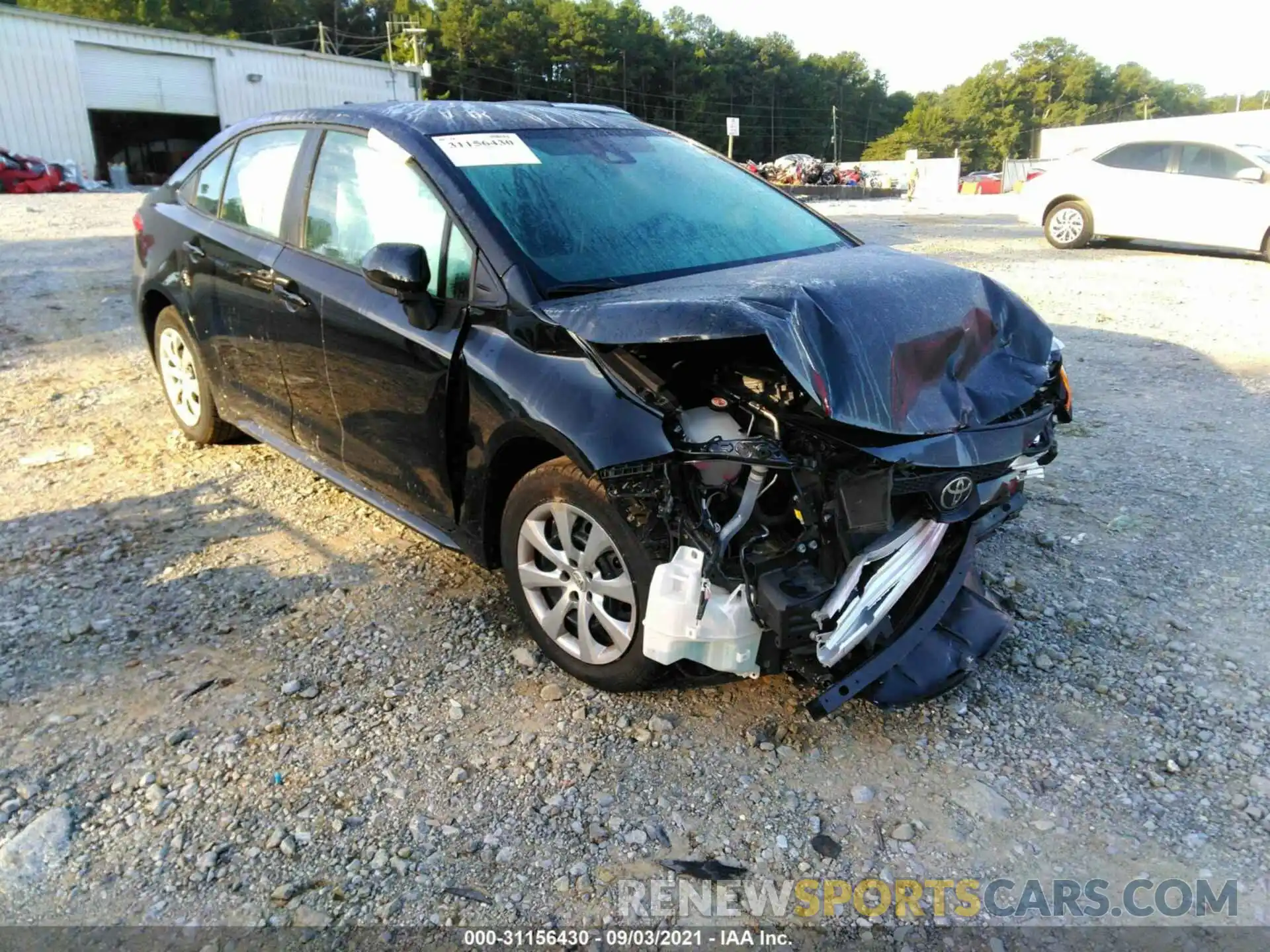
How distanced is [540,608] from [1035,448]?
175 centimetres

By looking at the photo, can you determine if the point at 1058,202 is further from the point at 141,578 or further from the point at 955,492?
the point at 141,578

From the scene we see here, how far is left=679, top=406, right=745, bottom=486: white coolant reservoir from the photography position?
2615mm

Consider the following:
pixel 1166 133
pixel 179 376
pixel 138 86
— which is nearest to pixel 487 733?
pixel 179 376

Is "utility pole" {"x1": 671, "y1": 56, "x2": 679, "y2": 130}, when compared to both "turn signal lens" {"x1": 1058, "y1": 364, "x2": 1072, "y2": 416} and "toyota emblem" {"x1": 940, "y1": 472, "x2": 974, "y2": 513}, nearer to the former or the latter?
"turn signal lens" {"x1": 1058, "y1": 364, "x2": 1072, "y2": 416}

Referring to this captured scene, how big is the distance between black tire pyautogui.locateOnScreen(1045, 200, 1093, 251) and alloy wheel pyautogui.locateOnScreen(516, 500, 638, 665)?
1314cm

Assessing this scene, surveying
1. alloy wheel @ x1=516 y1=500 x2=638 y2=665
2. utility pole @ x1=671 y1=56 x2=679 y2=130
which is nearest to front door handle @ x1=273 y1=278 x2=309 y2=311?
alloy wheel @ x1=516 y1=500 x2=638 y2=665

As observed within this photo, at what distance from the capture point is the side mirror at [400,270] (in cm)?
303

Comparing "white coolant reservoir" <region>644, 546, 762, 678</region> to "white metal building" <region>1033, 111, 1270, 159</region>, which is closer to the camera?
"white coolant reservoir" <region>644, 546, 762, 678</region>

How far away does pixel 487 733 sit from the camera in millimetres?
2863

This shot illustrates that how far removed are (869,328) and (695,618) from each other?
0.98 meters

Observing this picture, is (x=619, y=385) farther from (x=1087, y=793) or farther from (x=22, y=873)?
(x=22, y=873)

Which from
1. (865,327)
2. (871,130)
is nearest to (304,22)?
(871,130)

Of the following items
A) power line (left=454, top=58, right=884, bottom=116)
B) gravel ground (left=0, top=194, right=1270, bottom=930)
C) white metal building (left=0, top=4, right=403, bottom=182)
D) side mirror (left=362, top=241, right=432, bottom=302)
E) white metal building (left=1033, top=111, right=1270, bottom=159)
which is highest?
power line (left=454, top=58, right=884, bottom=116)

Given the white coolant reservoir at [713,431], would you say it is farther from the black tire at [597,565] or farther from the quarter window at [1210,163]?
the quarter window at [1210,163]
